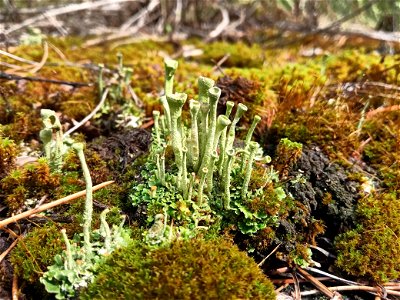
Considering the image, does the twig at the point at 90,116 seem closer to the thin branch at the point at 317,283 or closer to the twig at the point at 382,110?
the thin branch at the point at 317,283

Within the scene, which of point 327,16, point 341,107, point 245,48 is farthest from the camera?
point 327,16

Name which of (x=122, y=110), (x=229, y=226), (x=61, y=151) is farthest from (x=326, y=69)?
(x=61, y=151)

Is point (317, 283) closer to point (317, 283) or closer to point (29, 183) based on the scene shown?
point (317, 283)

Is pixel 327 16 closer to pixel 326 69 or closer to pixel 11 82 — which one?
pixel 326 69

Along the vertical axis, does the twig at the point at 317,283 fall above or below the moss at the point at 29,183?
below

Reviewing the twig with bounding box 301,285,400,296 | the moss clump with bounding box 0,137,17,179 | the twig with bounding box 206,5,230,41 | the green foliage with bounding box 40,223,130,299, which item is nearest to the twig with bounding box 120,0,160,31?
the twig with bounding box 206,5,230,41

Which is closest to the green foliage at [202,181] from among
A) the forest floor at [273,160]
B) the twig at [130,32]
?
the forest floor at [273,160]

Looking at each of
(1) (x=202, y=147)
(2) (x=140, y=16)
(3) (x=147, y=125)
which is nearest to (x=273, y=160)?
(1) (x=202, y=147)
